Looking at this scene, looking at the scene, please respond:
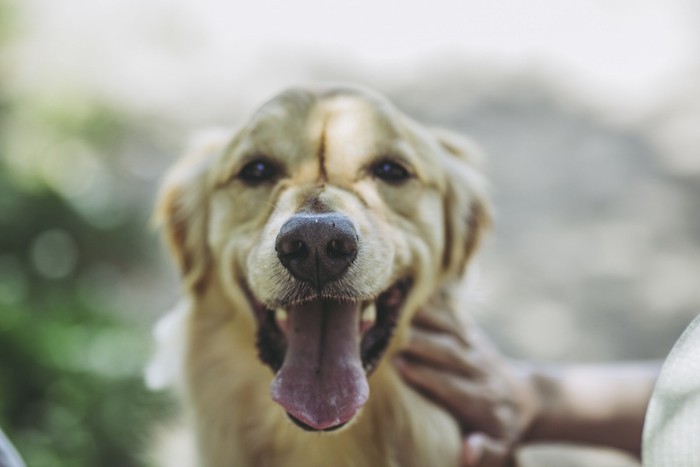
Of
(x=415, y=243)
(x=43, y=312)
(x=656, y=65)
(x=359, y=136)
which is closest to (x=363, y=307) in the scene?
(x=415, y=243)

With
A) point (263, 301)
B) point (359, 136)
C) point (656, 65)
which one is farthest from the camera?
point (656, 65)

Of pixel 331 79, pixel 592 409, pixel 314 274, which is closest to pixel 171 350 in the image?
pixel 314 274

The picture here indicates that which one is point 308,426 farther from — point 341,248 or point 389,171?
point 389,171

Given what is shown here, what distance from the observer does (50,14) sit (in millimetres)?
8289

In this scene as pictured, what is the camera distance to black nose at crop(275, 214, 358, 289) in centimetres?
221

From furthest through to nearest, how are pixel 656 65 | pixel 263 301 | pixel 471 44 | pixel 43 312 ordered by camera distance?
pixel 471 44 < pixel 656 65 < pixel 43 312 < pixel 263 301

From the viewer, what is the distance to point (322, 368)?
2350 mm

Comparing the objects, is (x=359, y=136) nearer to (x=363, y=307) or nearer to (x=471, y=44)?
(x=363, y=307)

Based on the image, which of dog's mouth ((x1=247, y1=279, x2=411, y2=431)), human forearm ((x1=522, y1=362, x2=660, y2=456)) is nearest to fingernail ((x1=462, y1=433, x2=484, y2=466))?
human forearm ((x1=522, y1=362, x2=660, y2=456))

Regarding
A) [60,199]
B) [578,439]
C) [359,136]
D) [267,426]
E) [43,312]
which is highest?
[359,136]

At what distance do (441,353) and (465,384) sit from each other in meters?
0.13

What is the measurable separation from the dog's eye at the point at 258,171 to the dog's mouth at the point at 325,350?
40 centimetres

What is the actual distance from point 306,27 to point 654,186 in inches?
146

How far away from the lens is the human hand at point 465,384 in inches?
110
